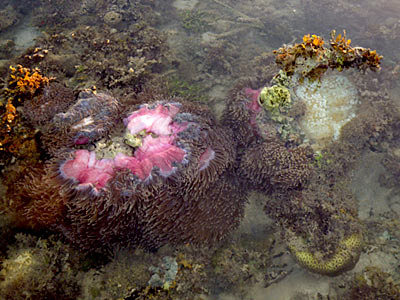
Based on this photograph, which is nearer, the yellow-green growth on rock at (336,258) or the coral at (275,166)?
the yellow-green growth on rock at (336,258)

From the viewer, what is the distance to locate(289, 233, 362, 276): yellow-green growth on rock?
365 centimetres

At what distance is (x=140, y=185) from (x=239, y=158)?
174cm

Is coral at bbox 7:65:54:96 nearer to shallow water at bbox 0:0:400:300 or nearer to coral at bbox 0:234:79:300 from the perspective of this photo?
shallow water at bbox 0:0:400:300

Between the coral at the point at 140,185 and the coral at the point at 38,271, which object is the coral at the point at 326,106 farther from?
the coral at the point at 38,271

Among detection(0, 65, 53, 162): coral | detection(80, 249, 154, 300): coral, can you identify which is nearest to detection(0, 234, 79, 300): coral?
detection(80, 249, 154, 300): coral

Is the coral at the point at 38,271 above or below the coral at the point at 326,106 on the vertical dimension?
below

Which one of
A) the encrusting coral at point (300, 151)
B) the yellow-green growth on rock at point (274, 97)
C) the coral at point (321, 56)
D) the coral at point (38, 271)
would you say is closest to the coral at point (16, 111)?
the coral at point (38, 271)

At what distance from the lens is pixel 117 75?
427 cm

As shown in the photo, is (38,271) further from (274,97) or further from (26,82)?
(274,97)

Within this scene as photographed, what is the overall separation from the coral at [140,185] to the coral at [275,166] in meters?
0.41

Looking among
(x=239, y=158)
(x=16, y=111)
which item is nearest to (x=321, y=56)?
(x=239, y=158)

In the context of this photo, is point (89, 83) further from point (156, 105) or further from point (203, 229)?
point (203, 229)

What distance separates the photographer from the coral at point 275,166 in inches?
156

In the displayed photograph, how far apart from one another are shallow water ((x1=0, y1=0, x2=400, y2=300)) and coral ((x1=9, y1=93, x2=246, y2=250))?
28 centimetres
